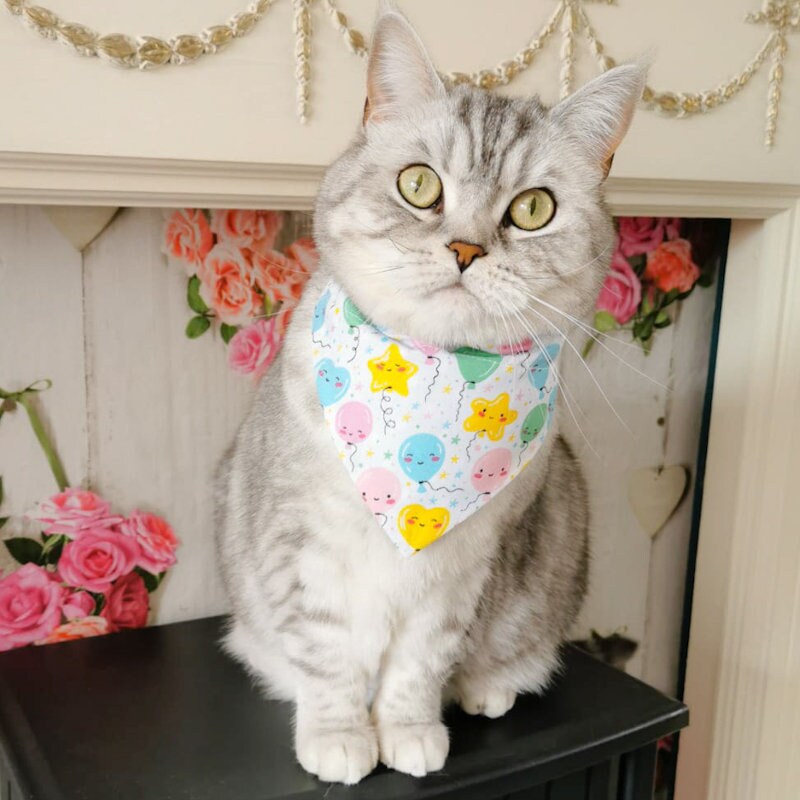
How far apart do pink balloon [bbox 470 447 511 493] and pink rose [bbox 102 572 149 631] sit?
59cm

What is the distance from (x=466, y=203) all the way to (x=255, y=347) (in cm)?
52

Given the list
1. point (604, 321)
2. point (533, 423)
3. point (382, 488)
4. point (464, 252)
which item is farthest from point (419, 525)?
point (604, 321)

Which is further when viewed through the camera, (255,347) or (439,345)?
(255,347)

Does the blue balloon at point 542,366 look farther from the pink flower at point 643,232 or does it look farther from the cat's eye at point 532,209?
the pink flower at point 643,232

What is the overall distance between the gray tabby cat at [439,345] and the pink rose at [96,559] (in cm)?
25

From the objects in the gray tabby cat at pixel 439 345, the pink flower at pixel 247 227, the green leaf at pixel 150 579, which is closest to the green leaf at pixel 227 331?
the pink flower at pixel 247 227

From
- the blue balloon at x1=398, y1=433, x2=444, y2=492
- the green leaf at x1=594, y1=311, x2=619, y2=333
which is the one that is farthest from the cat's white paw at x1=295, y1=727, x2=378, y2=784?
the green leaf at x1=594, y1=311, x2=619, y2=333

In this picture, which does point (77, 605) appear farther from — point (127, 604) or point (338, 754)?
point (338, 754)

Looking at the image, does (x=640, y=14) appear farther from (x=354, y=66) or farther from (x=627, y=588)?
(x=627, y=588)

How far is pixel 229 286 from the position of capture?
47.3 inches

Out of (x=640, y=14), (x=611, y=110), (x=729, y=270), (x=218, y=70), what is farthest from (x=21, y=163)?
(x=729, y=270)

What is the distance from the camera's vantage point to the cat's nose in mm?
756

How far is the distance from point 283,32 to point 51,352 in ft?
1.64

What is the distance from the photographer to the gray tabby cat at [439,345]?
79cm
